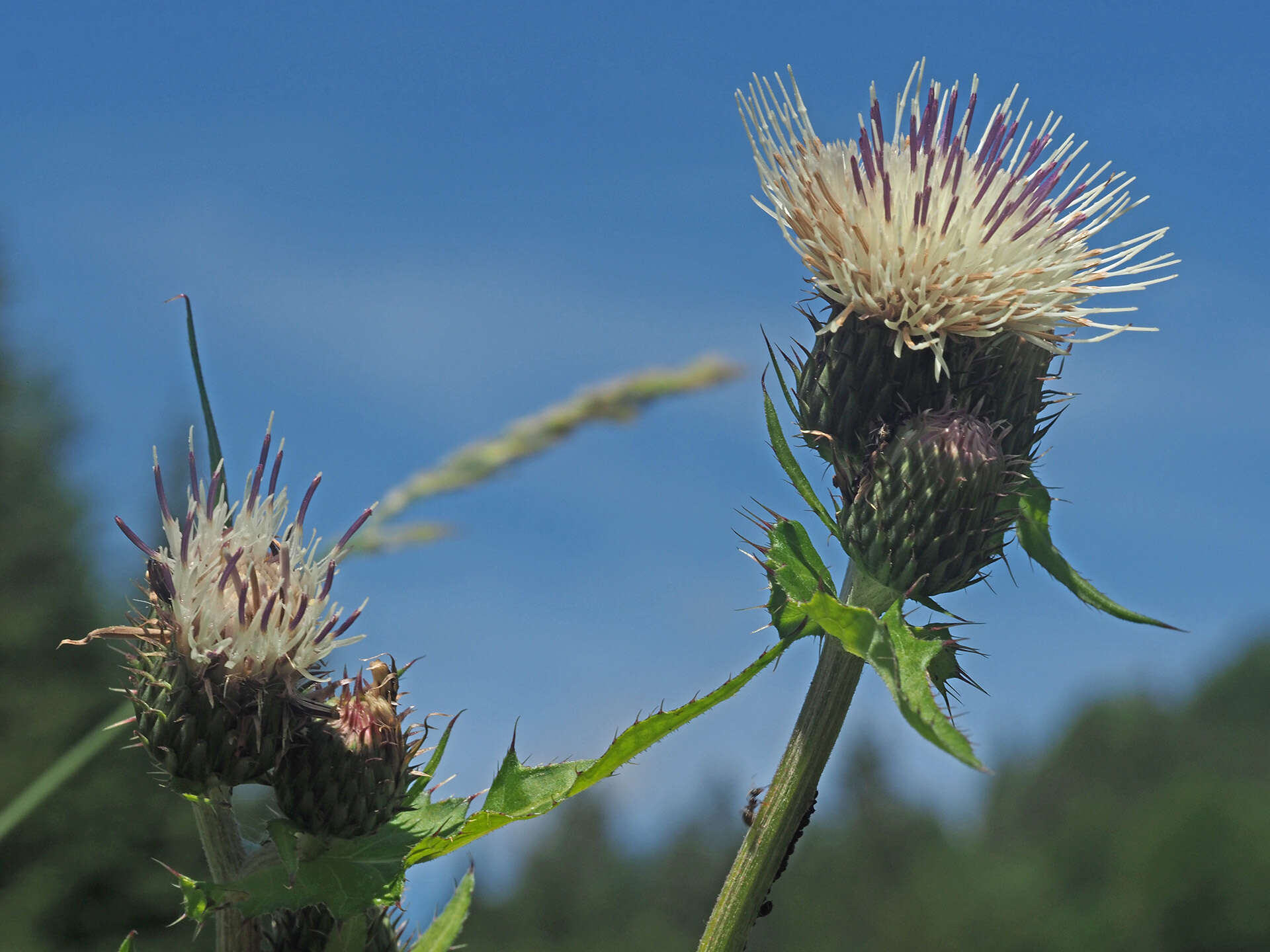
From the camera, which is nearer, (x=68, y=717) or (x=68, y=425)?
(x=68, y=717)

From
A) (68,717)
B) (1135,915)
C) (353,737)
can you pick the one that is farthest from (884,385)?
(1135,915)

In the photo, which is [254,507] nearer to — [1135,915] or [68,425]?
[68,425]

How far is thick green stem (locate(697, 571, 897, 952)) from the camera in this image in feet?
8.22

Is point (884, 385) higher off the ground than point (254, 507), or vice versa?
point (884, 385)

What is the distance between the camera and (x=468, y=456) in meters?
6.64

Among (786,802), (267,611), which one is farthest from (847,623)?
(267,611)

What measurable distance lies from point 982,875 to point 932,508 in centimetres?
9173

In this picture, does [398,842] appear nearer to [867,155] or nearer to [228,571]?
[228,571]

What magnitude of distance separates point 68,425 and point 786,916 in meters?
66.7

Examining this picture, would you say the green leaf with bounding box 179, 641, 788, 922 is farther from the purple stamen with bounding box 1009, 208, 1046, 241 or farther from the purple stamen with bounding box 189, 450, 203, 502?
the purple stamen with bounding box 1009, 208, 1046, 241

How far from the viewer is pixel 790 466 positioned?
3254 mm

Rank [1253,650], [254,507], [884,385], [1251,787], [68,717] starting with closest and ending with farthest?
[254,507] → [884,385] → [68,717] → [1251,787] → [1253,650]

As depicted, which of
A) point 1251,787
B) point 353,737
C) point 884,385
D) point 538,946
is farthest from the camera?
point 1251,787

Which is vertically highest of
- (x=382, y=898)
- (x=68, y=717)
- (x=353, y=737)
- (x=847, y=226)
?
(x=68, y=717)
